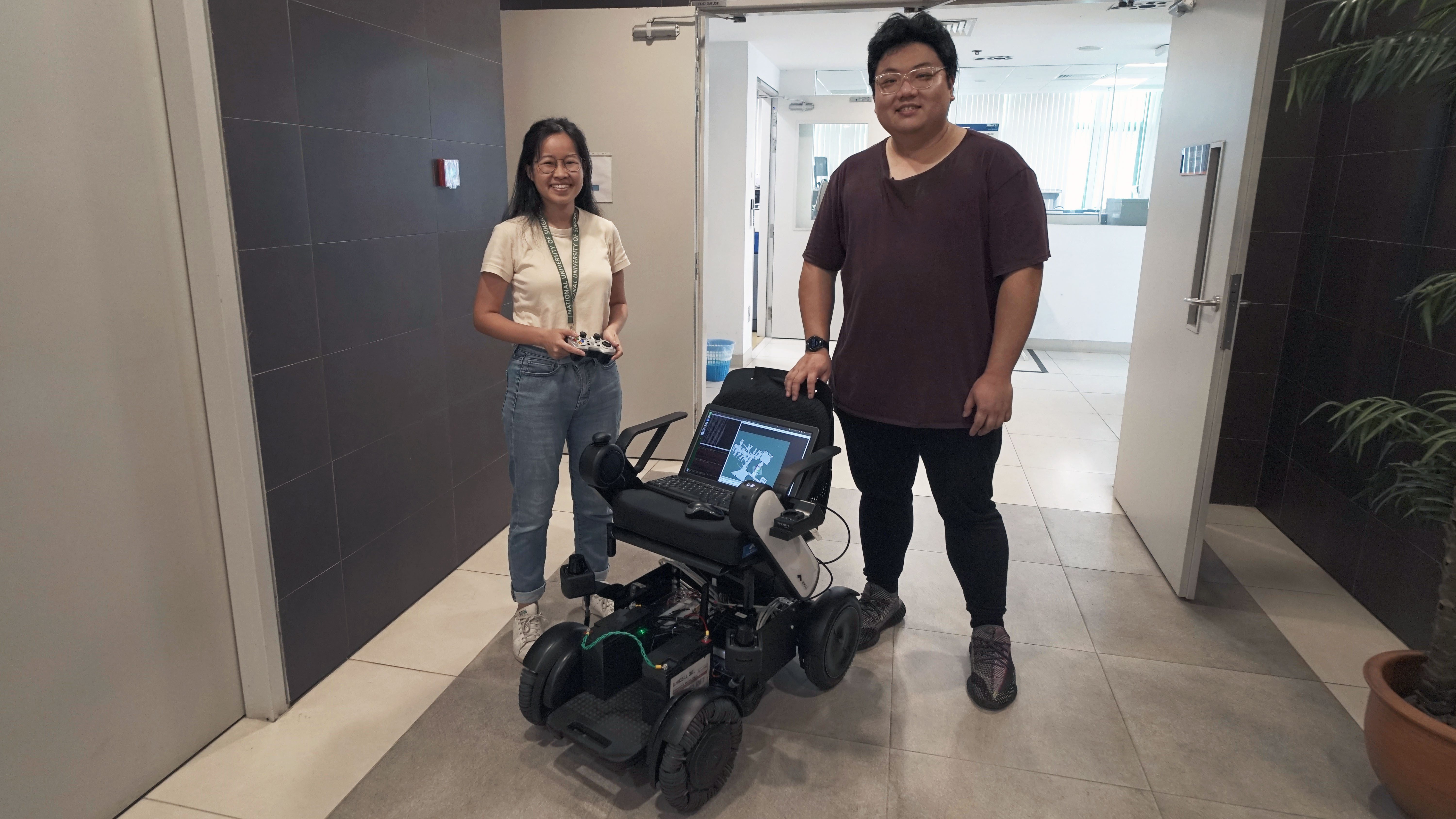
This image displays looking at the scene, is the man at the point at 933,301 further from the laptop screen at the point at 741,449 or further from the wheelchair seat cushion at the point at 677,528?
the wheelchair seat cushion at the point at 677,528

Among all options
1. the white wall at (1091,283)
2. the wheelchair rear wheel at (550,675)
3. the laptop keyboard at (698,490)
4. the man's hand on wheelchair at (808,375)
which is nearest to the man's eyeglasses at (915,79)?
the man's hand on wheelchair at (808,375)

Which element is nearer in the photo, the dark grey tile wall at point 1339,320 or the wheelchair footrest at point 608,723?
the wheelchair footrest at point 608,723

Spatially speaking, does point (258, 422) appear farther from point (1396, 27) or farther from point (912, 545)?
point (1396, 27)

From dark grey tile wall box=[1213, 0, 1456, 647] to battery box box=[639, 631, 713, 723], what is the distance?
7.07ft

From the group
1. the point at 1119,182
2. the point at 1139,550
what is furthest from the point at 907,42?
the point at 1119,182

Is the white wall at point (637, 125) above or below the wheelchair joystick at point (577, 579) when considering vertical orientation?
above

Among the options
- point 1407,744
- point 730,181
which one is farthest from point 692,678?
point 730,181

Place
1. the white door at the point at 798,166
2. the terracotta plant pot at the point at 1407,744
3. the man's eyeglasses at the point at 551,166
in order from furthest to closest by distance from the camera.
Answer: the white door at the point at 798,166 < the man's eyeglasses at the point at 551,166 < the terracotta plant pot at the point at 1407,744

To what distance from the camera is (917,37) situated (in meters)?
1.87

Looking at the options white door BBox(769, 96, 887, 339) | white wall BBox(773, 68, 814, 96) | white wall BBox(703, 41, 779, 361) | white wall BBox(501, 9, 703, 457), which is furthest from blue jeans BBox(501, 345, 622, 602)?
white wall BBox(773, 68, 814, 96)

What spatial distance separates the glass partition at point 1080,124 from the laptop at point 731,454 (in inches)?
233

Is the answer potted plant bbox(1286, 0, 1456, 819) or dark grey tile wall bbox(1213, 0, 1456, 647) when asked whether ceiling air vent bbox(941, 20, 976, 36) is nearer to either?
dark grey tile wall bbox(1213, 0, 1456, 647)

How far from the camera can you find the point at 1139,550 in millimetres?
3232

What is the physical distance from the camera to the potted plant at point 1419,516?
1.72m
